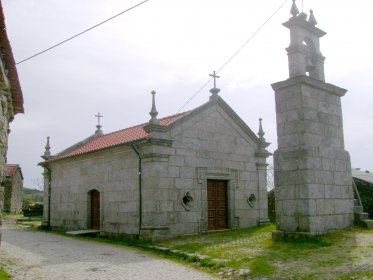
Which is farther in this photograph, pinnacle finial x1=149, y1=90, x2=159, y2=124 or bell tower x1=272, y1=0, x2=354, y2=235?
pinnacle finial x1=149, y1=90, x2=159, y2=124

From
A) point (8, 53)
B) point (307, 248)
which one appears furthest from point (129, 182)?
point (8, 53)

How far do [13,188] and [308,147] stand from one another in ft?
110

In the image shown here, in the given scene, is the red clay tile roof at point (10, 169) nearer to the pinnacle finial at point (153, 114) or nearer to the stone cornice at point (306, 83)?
the pinnacle finial at point (153, 114)

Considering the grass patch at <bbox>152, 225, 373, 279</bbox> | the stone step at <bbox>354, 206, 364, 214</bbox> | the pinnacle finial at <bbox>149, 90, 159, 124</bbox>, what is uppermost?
the pinnacle finial at <bbox>149, 90, 159, 124</bbox>

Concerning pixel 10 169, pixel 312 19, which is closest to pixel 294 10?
pixel 312 19

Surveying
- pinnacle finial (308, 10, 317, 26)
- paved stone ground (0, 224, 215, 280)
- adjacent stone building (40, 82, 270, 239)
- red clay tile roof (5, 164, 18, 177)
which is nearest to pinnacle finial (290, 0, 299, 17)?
pinnacle finial (308, 10, 317, 26)

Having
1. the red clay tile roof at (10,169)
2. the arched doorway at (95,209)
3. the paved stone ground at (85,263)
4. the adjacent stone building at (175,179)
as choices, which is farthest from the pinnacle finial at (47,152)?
the red clay tile roof at (10,169)

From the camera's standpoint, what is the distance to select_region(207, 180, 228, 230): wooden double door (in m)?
15.4

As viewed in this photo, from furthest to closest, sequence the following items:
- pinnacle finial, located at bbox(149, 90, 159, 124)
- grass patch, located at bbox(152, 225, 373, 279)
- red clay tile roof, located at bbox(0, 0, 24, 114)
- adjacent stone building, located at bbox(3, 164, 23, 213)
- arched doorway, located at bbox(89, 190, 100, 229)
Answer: adjacent stone building, located at bbox(3, 164, 23, 213) → arched doorway, located at bbox(89, 190, 100, 229) → pinnacle finial, located at bbox(149, 90, 159, 124) → grass patch, located at bbox(152, 225, 373, 279) → red clay tile roof, located at bbox(0, 0, 24, 114)

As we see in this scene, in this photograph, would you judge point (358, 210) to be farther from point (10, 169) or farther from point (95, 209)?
point (10, 169)

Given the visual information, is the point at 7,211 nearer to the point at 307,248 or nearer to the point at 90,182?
the point at 90,182

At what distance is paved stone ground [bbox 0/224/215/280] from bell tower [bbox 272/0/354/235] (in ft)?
11.2

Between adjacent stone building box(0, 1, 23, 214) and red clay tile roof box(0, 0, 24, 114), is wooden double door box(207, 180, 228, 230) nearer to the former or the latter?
red clay tile roof box(0, 0, 24, 114)

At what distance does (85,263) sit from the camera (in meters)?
9.90
